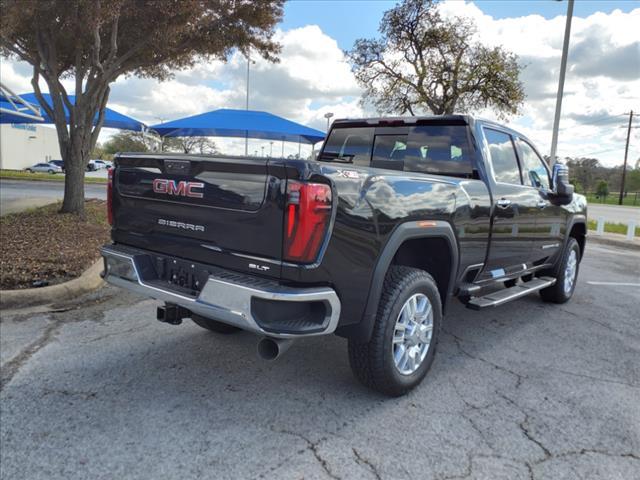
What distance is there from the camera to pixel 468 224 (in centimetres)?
365

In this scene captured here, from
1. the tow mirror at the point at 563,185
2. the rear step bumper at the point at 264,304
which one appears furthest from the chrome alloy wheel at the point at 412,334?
the tow mirror at the point at 563,185

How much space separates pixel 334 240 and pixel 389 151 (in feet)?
6.97

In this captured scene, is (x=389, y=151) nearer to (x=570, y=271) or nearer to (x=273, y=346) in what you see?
(x=273, y=346)

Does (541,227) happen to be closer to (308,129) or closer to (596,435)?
(596,435)

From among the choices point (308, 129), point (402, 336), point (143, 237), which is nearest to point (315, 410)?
point (402, 336)

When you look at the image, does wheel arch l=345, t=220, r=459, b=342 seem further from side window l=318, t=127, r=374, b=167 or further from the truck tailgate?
side window l=318, t=127, r=374, b=167

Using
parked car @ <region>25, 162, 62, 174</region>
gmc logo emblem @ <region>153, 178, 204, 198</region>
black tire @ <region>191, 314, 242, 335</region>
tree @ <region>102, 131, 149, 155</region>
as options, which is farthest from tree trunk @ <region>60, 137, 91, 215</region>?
parked car @ <region>25, 162, 62, 174</region>

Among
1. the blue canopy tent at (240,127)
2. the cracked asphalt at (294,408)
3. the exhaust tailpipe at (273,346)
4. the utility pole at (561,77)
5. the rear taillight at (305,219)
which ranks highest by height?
→ the utility pole at (561,77)

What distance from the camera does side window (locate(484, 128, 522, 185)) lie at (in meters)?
4.24

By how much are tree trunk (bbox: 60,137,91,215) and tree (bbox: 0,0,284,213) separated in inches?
0.7

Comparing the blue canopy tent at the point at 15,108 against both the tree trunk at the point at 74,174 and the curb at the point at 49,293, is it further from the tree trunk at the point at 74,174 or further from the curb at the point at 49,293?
the curb at the point at 49,293

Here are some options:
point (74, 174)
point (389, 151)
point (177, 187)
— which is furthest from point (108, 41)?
point (177, 187)

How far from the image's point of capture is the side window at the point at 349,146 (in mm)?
4629

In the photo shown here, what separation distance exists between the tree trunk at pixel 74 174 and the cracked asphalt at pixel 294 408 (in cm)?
574
